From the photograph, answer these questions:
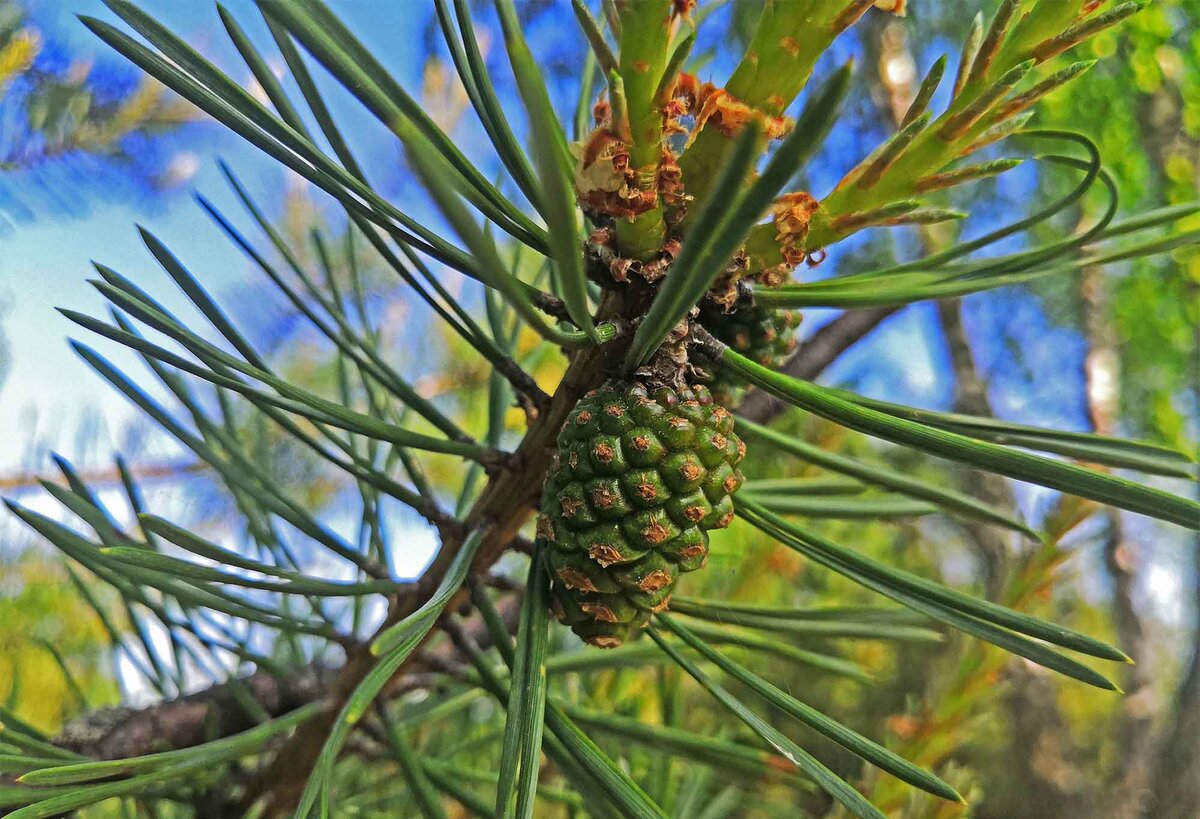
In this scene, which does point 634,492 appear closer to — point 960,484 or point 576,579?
point 576,579

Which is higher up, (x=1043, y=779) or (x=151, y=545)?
(x=1043, y=779)

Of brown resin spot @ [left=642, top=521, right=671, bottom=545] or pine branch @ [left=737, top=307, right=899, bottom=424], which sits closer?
brown resin spot @ [left=642, top=521, right=671, bottom=545]

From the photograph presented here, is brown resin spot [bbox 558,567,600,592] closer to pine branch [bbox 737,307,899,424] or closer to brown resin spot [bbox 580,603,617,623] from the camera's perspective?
brown resin spot [bbox 580,603,617,623]

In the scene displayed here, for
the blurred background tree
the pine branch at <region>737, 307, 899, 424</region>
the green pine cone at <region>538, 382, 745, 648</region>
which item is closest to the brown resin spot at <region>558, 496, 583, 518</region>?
the green pine cone at <region>538, 382, 745, 648</region>

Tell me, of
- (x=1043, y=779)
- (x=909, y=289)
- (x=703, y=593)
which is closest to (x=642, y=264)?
(x=909, y=289)

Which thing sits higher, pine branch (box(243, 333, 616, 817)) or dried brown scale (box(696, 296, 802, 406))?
dried brown scale (box(696, 296, 802, 406))

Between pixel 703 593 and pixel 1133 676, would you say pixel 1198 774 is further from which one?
pixel 703 593
